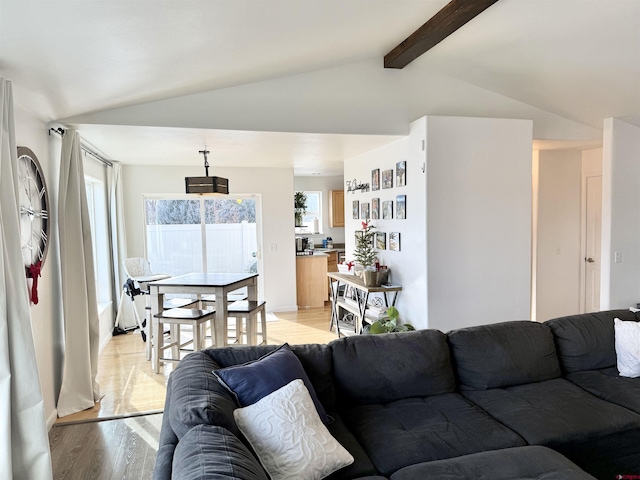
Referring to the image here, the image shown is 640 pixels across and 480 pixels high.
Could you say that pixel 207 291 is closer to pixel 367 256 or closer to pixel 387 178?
pixel 367 256

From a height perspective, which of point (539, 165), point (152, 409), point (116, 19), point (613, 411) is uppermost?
point (116, 19)

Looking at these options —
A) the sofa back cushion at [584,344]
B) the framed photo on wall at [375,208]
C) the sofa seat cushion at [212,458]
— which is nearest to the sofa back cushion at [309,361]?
the sofa seat cushion at [212,458]

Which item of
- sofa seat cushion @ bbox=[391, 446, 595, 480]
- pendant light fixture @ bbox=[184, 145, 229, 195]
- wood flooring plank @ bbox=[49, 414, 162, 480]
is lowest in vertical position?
wood flooring plank @ bbox=[49, 414, 162, 480]

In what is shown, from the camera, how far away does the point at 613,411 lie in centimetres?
225

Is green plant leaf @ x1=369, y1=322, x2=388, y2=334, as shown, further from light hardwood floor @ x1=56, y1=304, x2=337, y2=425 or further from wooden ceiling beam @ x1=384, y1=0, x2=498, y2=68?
wooden ceiling beam @ x1=384, y1=0, x2=498, y2=68

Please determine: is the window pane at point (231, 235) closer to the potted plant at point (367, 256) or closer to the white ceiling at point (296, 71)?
the white ceiling at point (296, 71)

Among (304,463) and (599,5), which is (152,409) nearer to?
(304,463)

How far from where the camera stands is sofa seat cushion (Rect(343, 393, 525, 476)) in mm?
1897

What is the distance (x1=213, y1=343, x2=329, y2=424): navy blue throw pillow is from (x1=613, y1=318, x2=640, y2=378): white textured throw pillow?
1.97m

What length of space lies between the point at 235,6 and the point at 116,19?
0.58 m

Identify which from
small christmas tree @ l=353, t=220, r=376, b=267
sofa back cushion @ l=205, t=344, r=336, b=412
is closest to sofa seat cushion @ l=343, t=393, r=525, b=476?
sofa back cushion @ l=205, t=344, r=336, b=412

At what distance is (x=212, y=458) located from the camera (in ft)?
4.15

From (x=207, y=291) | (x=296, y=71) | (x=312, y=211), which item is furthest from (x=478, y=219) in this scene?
(x=312, y=211)

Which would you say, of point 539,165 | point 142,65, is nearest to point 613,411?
point 142,65
